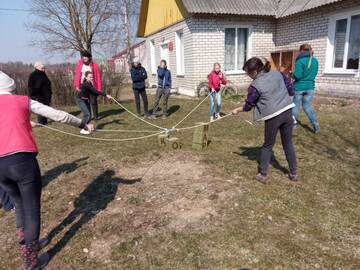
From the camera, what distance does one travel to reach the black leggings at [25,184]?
95.3 inches

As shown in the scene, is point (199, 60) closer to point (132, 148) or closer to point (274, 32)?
point (274, 32)

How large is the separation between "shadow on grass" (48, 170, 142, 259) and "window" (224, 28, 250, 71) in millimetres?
9904

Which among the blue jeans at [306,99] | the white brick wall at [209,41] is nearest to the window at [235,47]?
the white brick wall at [209,41]

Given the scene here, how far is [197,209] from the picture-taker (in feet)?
12.0

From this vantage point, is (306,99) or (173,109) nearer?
(306,99)

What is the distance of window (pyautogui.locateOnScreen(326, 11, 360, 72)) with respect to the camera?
32.7 feet

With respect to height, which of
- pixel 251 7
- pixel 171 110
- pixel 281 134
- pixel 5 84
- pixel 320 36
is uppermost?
pixel 251 7

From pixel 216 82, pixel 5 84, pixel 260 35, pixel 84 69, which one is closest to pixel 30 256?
pixel 5 84

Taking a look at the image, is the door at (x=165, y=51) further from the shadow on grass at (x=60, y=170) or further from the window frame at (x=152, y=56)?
the shadow on grass at (x=60, y=170)

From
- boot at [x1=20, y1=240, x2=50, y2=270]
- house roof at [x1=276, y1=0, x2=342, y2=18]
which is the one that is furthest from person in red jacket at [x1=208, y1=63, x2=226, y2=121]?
boot at [x1=20, y1=240, x2=50, y2=270]

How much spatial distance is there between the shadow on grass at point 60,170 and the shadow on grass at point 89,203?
2.46ft

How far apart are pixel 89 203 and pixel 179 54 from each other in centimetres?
1180

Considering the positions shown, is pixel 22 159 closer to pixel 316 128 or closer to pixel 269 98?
pixel 269 98

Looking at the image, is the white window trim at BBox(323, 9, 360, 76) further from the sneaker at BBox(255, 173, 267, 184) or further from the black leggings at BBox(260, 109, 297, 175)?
the sneaker at BBox(255, 173, 267, 184)
